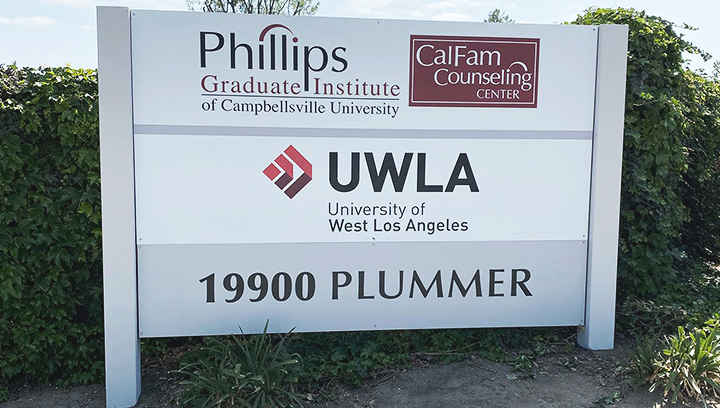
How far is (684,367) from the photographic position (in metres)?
3.71

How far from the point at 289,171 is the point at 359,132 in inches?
20.0

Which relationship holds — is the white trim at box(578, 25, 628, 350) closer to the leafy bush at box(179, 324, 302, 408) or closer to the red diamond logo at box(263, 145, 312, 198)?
the red diamond logo at box(263, 145, 312, 198)

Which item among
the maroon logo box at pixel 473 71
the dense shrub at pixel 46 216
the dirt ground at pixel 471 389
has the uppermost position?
the maroon logo box at pixel 473 71

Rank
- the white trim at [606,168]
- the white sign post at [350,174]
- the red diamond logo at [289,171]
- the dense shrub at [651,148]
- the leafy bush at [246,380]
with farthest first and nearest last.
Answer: the dense shrub at [651,148], the white trim at [606,168], the red diamond logo at [289,171], the white sign post at [350,174], the leafy bush at [246,380]

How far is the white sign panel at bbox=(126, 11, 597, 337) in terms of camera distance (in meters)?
3.77

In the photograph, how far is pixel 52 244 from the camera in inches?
165

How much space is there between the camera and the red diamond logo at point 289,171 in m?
3.85

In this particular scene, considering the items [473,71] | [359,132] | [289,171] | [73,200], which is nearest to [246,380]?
[289,171]

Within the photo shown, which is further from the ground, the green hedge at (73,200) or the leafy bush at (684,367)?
the green hedge at (73,200)

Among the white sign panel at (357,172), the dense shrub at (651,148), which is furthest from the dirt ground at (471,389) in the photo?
the dense shrub at (651,148)

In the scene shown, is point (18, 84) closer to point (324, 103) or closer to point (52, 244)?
point (52, 244)

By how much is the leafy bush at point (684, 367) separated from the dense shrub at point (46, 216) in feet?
12.0

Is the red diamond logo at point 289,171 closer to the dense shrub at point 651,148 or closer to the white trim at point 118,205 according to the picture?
the white trim at point 118,205

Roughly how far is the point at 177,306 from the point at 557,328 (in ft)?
9.27
